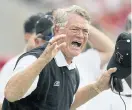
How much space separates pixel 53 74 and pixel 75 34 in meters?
0.29

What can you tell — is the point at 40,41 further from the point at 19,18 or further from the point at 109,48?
the point at 19,18

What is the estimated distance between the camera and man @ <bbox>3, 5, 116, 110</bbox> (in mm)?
2732

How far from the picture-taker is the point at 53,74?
3.12m

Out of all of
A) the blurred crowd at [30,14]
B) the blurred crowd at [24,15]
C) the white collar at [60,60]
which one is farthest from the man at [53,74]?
the blurred crowd at [24,15]

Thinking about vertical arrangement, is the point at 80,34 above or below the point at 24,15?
above

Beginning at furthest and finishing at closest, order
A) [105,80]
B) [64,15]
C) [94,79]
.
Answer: [94,79], [105,80], [64,15]

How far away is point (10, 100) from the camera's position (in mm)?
2830

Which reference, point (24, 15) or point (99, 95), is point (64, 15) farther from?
point (24, 15)

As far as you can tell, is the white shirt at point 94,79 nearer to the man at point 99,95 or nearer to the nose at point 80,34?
the man at point 99,95

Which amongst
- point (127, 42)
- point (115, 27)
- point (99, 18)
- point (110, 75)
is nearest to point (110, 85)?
point (110, 75)

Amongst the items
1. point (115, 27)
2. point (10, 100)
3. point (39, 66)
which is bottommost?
point (115, 27)

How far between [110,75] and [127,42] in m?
0.26

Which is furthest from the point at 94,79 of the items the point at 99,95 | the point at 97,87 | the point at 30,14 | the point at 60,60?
the point at 30,14

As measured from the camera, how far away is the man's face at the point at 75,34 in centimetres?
315
